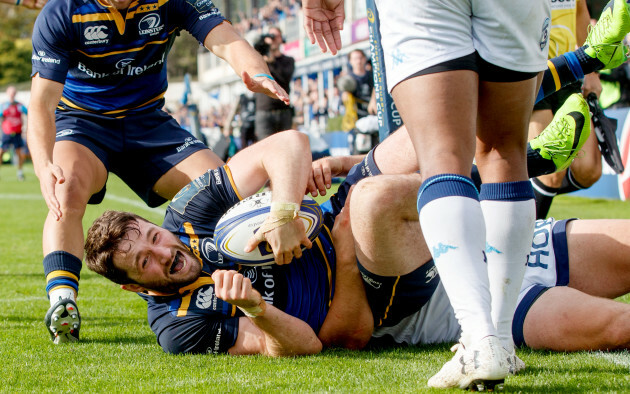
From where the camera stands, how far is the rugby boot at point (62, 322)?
11.5 ft

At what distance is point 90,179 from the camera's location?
409cm

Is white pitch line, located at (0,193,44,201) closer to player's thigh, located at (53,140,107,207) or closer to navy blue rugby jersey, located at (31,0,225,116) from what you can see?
navy blue rugby jersey, located at (31,0,225,116)

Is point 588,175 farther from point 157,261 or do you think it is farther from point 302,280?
point 157,261

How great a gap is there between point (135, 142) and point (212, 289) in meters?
1.69

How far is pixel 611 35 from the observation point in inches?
139

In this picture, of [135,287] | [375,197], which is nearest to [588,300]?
[375,197]

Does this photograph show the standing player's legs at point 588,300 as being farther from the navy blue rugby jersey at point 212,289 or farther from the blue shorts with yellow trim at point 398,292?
the navy blue rugby jersey at point 212,289

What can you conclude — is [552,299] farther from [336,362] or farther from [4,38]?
[4,38]

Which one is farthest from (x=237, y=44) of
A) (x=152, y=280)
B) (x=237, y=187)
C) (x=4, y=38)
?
(x=4, y=38)

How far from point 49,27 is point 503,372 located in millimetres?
3043

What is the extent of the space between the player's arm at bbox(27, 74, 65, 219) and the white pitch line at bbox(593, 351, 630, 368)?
232cm

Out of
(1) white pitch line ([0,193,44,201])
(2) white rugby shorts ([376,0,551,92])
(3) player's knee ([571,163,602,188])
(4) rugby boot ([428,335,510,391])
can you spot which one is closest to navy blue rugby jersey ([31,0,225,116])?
(2) white rugby shorts ([376,0,551,92])

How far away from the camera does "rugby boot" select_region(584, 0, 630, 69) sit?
3455 mm

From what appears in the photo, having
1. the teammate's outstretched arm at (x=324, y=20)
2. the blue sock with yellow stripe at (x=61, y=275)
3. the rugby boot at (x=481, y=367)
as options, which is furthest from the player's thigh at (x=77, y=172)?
the rugby boot at (x=481, y=367)
